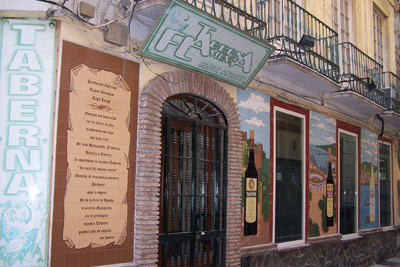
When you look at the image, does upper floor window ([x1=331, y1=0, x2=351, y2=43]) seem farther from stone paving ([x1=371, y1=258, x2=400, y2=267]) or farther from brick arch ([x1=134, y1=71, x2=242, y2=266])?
stone paving ([x1=371, y1=258, x2=400, y2=267])

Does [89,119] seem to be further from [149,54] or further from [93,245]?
[93,245]

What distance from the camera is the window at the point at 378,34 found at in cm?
1352

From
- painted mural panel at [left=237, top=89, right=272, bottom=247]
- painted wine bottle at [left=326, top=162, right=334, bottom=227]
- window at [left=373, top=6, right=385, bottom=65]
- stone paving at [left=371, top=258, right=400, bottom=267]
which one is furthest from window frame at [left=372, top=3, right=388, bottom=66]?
painted mural panel at [left=237, top=89, right=272, bottom=247]

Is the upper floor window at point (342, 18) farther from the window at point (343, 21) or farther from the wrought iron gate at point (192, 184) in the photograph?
the wrought iron gate at point (192, 184)

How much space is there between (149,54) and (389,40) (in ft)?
38.7

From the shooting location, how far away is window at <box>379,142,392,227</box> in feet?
42.9

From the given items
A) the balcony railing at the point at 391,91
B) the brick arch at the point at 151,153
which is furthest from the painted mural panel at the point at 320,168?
the brick arch at the point at 151,153

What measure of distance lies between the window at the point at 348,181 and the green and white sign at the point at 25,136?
8130mm

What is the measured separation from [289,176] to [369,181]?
468cm

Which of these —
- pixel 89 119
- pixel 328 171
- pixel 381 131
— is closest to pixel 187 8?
pixel 89 119

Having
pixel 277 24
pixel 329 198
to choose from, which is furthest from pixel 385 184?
pixel 277 24

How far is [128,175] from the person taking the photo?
546 cm

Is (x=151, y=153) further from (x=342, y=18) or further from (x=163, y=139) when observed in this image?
(x=342, y=18)

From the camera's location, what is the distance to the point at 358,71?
36.3ft
